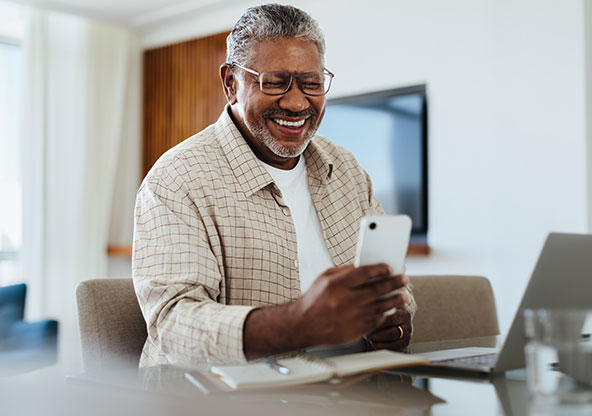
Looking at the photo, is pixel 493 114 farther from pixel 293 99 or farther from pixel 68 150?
pixel 68 150

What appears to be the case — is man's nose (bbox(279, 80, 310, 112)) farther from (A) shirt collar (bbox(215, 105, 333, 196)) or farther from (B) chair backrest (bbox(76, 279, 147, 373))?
(B) chair backrest (bbox(76, 279, 147, 373))

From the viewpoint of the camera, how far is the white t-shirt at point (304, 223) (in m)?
1.56

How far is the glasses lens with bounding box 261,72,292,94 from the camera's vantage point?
154cm

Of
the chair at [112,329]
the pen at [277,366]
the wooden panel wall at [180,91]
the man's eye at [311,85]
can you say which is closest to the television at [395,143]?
the wooden panel wall at [180,91]

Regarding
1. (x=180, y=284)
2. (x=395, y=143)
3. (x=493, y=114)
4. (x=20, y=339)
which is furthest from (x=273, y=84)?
(x=20, y=339)

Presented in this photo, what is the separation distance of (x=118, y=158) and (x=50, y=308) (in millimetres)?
1231

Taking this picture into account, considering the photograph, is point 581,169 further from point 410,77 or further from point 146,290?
point 146,290

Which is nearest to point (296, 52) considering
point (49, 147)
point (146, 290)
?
point (146, 290)

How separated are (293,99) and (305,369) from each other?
31.6 inches

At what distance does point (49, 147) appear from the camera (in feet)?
16.0

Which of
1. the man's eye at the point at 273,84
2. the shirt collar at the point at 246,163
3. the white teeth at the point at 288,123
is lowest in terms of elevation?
the shirt collar at the point at 246,163

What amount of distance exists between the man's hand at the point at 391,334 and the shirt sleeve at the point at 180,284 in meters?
0.32

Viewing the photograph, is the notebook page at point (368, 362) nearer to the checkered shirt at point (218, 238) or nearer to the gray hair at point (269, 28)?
the checkered shirt at point (218, 238)

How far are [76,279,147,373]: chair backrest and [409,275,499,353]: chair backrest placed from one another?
26.5 inches
